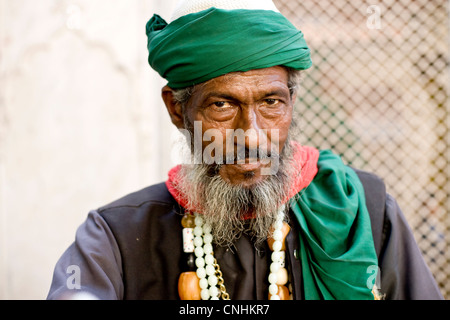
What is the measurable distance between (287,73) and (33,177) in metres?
2.08

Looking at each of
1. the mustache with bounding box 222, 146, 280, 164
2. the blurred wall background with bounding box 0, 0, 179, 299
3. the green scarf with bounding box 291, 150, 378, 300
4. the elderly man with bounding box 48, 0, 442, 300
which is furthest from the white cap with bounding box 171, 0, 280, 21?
the blurred wall background with bounding box 0, 0, 179, 299

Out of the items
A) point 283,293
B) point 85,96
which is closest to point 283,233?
point 283,293

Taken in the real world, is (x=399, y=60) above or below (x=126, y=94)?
above

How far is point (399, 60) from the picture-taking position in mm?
3449

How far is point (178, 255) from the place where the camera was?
1.93 metres

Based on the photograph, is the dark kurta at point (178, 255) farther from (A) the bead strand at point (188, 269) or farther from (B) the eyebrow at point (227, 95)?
(B) the eyebrow at point (227, 95)

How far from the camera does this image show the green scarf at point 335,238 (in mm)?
1743

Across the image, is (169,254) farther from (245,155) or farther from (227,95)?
(227,95)

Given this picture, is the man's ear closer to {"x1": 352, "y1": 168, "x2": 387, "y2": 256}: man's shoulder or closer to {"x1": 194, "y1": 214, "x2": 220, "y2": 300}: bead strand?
{"x1": 194, "y1": 214, "x2": 220, "y2": 300}: bead strand

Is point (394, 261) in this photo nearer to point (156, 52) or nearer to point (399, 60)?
point (156, 52)

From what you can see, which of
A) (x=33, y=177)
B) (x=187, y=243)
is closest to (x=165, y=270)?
(x=187, y=243)

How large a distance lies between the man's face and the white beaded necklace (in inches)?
9.9

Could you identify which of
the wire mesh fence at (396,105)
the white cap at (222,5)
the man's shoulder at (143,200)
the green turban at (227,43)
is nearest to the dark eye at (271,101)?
the green turban at (227,43)

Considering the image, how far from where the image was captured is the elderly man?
1728 mm
